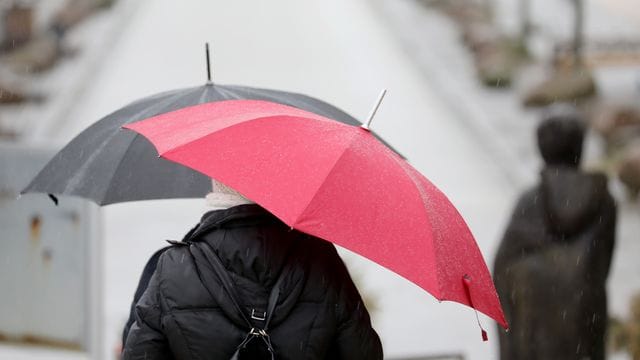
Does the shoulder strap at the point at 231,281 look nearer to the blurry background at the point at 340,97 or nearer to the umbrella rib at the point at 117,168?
the umbrella rib at the point at 117,168


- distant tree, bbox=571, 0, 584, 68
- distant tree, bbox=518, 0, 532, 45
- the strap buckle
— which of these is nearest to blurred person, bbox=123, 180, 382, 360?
the strap buckle

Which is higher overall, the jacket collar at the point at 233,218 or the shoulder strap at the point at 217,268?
the jacket collar at the point at 233,218

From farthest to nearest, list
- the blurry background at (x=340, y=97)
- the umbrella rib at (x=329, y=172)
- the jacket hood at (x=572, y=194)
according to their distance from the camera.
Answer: the blurry background at (x=340, y=97) < the jacket hood at (x=572, y=194) < the umbrella rib at (x=329, y=172)

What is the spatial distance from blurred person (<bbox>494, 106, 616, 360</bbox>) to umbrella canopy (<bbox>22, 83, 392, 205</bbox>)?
1.56 meters

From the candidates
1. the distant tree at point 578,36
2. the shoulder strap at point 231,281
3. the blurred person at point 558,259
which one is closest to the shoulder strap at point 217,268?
the shoulder strap at point 231,281

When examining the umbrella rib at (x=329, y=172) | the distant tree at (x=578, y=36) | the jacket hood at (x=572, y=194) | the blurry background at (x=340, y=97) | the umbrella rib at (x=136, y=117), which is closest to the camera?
the umbrella rib at (x=329, y=172)

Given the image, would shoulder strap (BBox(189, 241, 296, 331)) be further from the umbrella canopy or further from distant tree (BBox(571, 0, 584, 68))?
distant tree (BBox(571, 0, 584, 68))

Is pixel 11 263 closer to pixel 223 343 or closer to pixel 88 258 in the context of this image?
pixel 88 258

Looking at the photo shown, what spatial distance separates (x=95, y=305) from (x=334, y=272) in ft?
10.6

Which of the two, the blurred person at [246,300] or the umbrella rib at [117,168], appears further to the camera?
the umbrella rib at [117,168]

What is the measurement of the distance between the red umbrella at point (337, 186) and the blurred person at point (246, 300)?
0.13 metres

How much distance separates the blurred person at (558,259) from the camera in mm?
5258

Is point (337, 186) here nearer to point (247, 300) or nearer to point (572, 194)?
point (247, 300)

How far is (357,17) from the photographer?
21.6 meters
